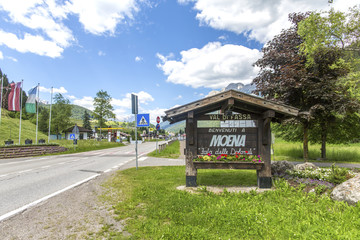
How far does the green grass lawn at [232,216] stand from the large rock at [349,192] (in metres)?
0.24

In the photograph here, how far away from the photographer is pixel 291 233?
3.35m

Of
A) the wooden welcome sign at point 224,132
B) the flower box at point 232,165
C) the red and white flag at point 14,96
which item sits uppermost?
→ the red and white flag at point 14,96

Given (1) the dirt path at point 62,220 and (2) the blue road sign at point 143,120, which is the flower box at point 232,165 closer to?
(1) the dirt path at point 62,220

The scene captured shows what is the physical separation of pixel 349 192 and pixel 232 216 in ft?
10.3

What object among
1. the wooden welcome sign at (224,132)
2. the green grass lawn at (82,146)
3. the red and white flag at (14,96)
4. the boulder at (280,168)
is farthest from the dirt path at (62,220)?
the green grass lawn at (82,146)

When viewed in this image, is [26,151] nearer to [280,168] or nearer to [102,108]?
[280,168]

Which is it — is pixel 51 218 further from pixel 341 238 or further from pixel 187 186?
pixel 341 238

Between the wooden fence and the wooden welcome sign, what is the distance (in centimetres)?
1990

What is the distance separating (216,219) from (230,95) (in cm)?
377

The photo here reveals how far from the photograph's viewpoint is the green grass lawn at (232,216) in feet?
11.0

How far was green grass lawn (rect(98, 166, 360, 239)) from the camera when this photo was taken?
11.0 ft

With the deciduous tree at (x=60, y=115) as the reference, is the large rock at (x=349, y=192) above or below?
below

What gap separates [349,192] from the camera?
193 inches

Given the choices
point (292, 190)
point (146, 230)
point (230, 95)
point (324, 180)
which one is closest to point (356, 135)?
point (324, 180)
